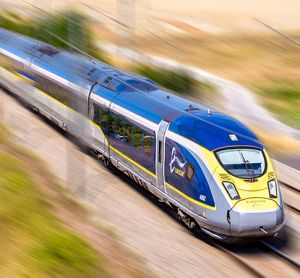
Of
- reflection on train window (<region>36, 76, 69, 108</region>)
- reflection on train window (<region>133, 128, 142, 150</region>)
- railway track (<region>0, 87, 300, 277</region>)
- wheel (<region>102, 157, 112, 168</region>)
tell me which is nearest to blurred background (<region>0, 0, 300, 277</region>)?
railway track (<region>0, 87, 300, 277</region>)

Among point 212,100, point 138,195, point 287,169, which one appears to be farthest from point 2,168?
point 212,100

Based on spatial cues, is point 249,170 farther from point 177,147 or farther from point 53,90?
point 53,90

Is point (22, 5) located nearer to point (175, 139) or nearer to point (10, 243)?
point (175, 139)

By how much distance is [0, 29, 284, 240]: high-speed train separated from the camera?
14078 millimetres

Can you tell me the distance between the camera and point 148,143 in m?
16.5

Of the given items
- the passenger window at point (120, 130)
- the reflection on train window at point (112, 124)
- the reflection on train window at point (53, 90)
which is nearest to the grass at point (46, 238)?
the passenger window at point (120, 130)

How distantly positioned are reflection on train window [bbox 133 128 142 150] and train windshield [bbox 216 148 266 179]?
300 cm

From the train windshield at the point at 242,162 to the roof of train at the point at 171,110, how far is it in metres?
0.20

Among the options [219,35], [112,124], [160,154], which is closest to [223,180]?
[160,154]

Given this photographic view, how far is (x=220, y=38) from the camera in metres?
42.7

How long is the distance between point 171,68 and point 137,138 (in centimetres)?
1739

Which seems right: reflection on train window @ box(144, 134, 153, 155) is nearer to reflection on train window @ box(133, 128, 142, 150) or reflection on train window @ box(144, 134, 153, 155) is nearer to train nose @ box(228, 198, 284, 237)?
reflection on train window @ box(133, 128, 142, 150)

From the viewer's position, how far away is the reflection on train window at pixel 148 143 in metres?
16.3

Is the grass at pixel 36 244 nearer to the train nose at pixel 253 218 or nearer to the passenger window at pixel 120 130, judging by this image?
the train nose at pixel 253 218
